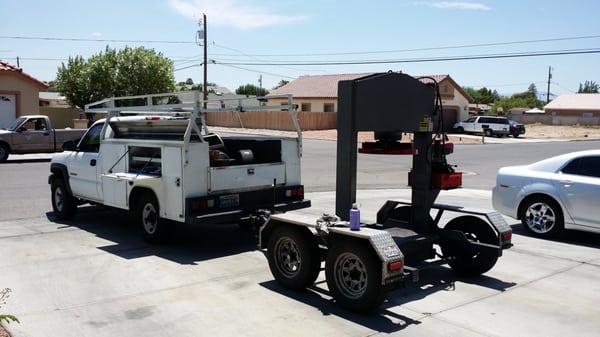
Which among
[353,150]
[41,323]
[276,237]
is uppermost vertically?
[353,150]

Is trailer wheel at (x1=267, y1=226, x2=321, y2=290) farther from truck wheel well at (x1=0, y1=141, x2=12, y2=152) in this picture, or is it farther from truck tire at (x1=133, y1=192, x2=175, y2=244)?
truck wheel well at (x1=0, y1=141, x2=12, y2=152)

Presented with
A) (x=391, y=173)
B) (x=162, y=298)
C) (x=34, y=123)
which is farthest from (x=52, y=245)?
(x=34, y=123)

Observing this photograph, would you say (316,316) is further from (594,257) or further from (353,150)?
(594,257)

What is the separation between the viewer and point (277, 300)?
6.18m

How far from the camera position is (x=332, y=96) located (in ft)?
191

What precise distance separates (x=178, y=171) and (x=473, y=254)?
389 centimetres

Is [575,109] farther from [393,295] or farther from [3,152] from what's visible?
[393,295]

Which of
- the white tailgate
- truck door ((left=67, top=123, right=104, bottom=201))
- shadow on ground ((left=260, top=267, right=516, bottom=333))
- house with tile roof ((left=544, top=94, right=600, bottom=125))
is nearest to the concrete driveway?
shadow on ground ((left=260, top=267, right=516, bottom=333))

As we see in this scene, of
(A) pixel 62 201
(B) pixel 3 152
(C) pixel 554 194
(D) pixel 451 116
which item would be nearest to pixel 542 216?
(C) pixel 554 194

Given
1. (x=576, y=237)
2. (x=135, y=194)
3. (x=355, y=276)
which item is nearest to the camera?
(x=355, y=276)

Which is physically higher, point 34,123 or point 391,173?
point 34,123

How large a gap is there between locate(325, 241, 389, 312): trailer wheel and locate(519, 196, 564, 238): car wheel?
4.75 metres

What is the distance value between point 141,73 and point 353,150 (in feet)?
136

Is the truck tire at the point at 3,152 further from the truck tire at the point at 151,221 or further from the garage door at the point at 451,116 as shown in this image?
the garage door at the point at 451,116
